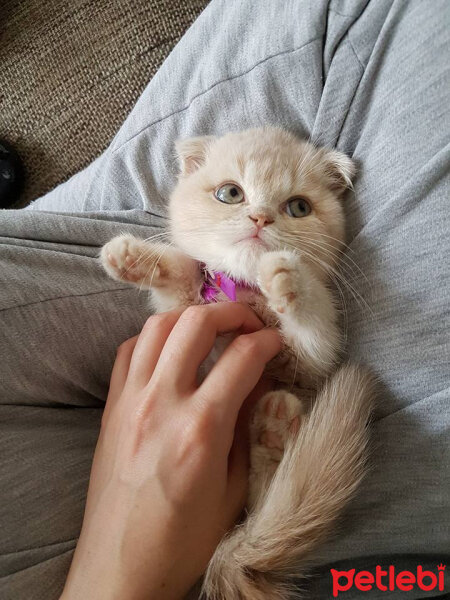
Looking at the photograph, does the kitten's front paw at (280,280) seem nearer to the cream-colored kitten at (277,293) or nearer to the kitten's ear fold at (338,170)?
the cream-colored kitten at (277,293)

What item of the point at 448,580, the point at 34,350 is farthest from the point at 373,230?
the point at 34,350

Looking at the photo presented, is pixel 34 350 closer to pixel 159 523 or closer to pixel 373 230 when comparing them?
pixel 159 523

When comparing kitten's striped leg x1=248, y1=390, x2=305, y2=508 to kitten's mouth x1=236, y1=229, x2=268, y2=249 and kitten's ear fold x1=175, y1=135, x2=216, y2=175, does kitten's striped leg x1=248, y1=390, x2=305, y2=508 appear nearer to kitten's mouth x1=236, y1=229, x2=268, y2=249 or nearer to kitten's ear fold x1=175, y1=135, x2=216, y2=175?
kitten's mouth x1=236, y1=229, x2=268, y2=249

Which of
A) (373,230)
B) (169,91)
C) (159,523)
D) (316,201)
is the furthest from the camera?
(169,91)

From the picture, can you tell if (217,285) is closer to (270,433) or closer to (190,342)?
(190,342)

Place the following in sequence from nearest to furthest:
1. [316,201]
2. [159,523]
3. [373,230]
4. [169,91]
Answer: [159,523] < [373,230] < [316,201] < [169,91]

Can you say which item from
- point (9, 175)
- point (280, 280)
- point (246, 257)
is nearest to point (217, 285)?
point (246, 257)

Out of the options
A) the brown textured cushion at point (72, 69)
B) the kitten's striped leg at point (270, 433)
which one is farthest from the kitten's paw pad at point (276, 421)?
the brown textured cushion at point (72, 69)
